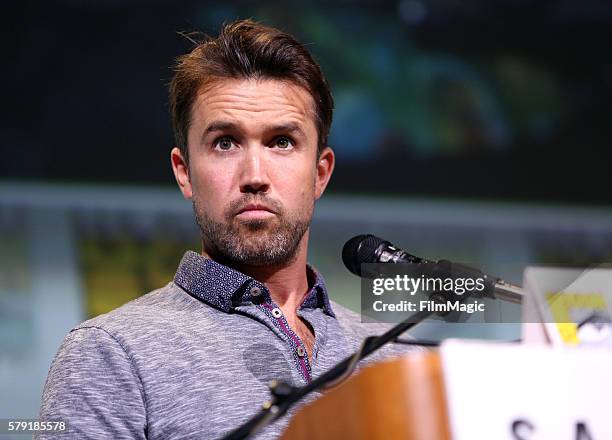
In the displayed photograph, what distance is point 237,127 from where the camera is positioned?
186 centimetres

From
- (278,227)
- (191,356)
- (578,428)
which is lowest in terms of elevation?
(578,428)

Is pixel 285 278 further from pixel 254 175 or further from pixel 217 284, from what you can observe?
pixel 254 175

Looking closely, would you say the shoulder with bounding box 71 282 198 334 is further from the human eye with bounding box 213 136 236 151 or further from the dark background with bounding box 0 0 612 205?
the dark background with bounding box 0 0 612 205

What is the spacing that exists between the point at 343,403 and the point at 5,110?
2.02 metres

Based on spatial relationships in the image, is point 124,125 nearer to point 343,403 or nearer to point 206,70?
point 206,70

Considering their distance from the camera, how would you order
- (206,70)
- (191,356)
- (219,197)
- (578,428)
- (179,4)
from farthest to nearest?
1. (179,4)
2. (206,70)
3. (219,197)
4. (191,356)
5. (578,428)

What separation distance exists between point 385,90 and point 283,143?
1.21 metres

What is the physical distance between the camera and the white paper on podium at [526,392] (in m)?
1.01

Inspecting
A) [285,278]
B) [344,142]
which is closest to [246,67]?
[285,278]

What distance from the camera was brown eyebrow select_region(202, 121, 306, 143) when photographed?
1.86 metres

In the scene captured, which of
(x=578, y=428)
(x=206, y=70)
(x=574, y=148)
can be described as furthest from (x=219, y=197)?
(x=574, y=148)

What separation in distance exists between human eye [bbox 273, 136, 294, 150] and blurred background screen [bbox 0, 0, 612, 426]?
0.82 meters

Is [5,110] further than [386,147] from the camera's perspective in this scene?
No

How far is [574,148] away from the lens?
10.4 ft
